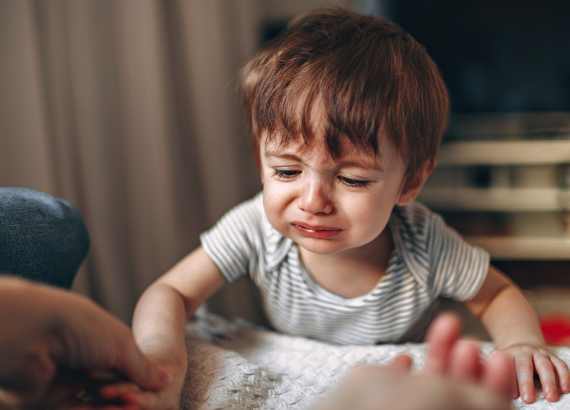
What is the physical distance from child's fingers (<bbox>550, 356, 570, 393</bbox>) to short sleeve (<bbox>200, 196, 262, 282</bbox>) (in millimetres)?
441

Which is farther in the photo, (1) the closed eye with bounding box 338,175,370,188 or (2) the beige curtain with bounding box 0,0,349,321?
(2) the beige curtain with bounding box 0,0,349,321

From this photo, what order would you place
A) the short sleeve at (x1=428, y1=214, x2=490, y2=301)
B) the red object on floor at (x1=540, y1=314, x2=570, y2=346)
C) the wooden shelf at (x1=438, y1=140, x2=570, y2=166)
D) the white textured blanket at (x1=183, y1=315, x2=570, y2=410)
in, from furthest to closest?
the wooden shelf at (x1=438, y1=140, x2=570, y2=166), the red object on floor at (x1=540, y1=314, x2=570, y2=346), the short sleeve at (x1=428, y1=214, x2=490, y2=301), the white textured blanket at (x1=183, y1=315, x2=570, y2=410)

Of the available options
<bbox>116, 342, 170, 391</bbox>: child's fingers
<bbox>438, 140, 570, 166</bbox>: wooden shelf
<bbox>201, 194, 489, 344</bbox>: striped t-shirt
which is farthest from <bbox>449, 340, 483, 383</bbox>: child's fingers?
<bbox>438, 140, 570, 166</bbox>: wooden shelf

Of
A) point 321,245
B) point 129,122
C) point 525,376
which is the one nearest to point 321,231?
point 321,245

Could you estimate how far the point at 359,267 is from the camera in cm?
94

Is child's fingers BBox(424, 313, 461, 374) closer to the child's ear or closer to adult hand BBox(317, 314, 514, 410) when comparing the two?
adult hand BBox(317, 314, 514, 410)

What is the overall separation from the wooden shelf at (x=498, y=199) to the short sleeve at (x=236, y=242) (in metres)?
0.96

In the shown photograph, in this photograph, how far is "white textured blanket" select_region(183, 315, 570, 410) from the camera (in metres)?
0.68

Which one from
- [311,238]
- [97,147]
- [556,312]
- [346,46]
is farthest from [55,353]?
[556,312]

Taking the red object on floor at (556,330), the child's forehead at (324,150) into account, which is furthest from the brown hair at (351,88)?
the red object on floor at (556,330)

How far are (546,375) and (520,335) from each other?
0.35ft

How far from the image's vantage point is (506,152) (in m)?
1.72

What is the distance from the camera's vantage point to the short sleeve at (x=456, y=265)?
920 mm

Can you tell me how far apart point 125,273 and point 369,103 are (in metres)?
0.97
